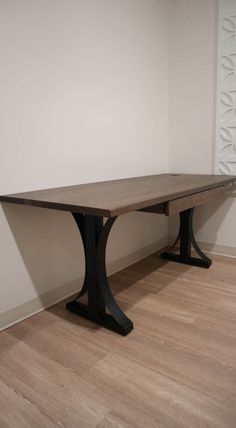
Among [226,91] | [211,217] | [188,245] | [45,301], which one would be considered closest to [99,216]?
[45,301]

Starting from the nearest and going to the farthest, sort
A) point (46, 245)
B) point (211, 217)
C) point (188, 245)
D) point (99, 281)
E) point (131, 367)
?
point (131, 367) < point (99, 281) < point (46, 245) < point (188, 245) < point (211, 217)

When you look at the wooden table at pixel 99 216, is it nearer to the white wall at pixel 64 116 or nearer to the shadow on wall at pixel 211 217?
the white wall at pixel 64 116

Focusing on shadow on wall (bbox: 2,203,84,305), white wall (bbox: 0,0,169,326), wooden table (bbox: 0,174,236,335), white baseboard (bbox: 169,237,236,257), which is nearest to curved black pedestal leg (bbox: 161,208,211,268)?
white baseboard (bbox: 169,237,236,257)

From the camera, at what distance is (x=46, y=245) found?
190 cm

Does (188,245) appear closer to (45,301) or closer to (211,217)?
(211,217)

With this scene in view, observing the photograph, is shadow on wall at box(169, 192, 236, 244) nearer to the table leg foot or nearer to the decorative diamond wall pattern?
the decorative diamond wall pattern

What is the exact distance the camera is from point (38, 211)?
6.01ft

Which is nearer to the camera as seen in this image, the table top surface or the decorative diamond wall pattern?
the table top surface

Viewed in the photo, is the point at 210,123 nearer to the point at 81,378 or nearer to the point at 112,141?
the point at 112,141

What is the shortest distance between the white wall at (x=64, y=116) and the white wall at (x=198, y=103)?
22cm

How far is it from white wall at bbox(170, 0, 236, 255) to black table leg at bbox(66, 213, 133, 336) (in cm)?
145

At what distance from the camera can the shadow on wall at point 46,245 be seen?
68.9 inches

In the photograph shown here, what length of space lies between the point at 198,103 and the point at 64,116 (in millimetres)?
1366

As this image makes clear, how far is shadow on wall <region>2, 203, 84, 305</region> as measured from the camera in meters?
1.75
